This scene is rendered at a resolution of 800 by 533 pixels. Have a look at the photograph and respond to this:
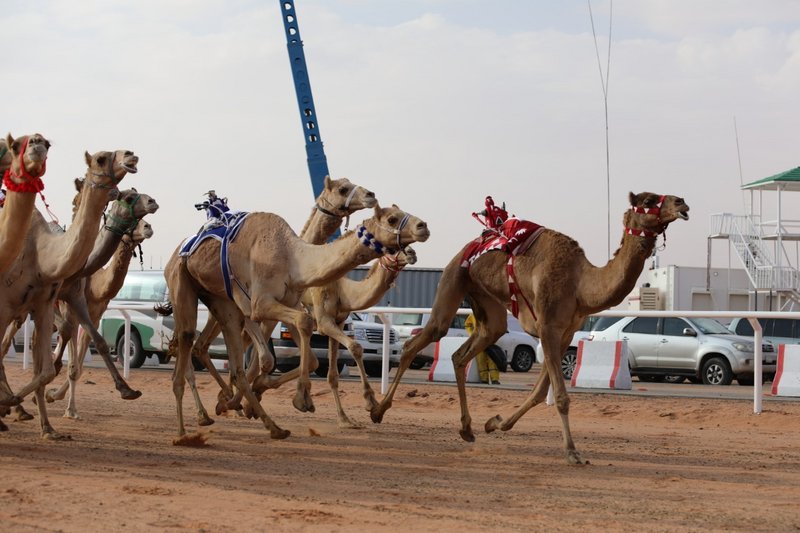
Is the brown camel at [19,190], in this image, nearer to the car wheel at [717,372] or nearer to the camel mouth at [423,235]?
the camel mouth at [423,235]

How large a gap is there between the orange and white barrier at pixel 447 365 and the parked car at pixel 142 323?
5.89 m

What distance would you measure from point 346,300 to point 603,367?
695 centimetres

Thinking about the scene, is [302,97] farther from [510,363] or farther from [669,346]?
[669,346]

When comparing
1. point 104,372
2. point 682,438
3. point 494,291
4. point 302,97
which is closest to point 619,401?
point 682,438

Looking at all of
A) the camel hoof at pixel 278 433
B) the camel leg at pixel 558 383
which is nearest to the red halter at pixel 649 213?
the camel leg at pixel 558 383

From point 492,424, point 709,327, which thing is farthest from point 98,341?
point 709,327

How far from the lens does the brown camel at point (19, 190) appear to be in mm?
10938

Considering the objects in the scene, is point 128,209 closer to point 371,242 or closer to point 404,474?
point 371,242

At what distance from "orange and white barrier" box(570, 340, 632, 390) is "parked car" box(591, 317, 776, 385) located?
5459mm

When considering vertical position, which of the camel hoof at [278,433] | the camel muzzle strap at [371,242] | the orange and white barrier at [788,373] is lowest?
the camel hoof at [278,433]

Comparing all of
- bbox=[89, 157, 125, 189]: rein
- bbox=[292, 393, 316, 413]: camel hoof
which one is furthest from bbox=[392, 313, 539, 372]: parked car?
bbox=[89, 157, 125, 189]: rein

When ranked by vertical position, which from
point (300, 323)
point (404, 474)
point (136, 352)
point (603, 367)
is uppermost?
point (300, 323)

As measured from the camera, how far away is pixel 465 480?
1039 cm

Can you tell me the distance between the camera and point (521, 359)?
3177 centimetres
